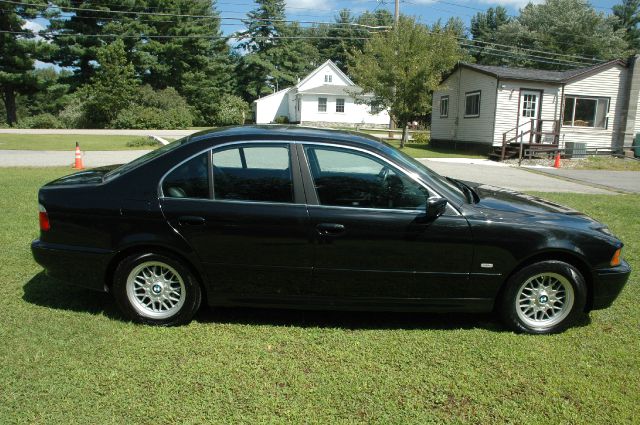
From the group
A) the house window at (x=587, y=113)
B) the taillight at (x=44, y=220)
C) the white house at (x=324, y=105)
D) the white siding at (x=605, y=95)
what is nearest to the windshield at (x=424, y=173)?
the taillight at (x=44, y=220)

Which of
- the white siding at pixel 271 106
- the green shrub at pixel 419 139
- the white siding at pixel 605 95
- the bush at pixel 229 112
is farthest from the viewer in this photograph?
the white siding at pixel 271 106

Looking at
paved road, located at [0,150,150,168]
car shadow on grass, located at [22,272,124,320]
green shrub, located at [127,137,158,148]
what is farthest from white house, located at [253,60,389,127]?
car shadow on grass, located at [22,272,124,320]

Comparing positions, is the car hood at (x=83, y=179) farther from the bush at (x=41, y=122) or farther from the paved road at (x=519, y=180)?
the bush at (x=41, y=122)

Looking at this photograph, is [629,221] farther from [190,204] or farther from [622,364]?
[190,204]

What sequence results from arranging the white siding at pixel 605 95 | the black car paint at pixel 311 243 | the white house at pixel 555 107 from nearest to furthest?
the black car paint at pixel 311 243 < the white house at pixel 555 107 < the white siding at pixel 605 95

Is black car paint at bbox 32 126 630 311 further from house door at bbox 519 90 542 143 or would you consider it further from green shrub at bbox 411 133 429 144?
green shrub at bbox 411 133 429 144

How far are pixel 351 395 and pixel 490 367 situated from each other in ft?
3.65

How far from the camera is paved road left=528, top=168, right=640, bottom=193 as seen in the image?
14605 mm

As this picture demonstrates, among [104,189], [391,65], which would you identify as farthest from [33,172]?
[391,65]

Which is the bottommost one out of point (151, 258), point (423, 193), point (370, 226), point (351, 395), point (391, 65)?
point (351, 395)

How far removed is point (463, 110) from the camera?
89.2 feet

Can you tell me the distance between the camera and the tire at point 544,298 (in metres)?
4.09

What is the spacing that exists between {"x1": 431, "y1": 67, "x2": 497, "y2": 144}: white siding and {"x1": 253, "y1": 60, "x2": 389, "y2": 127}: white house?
644 inches

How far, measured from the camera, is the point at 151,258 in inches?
160
